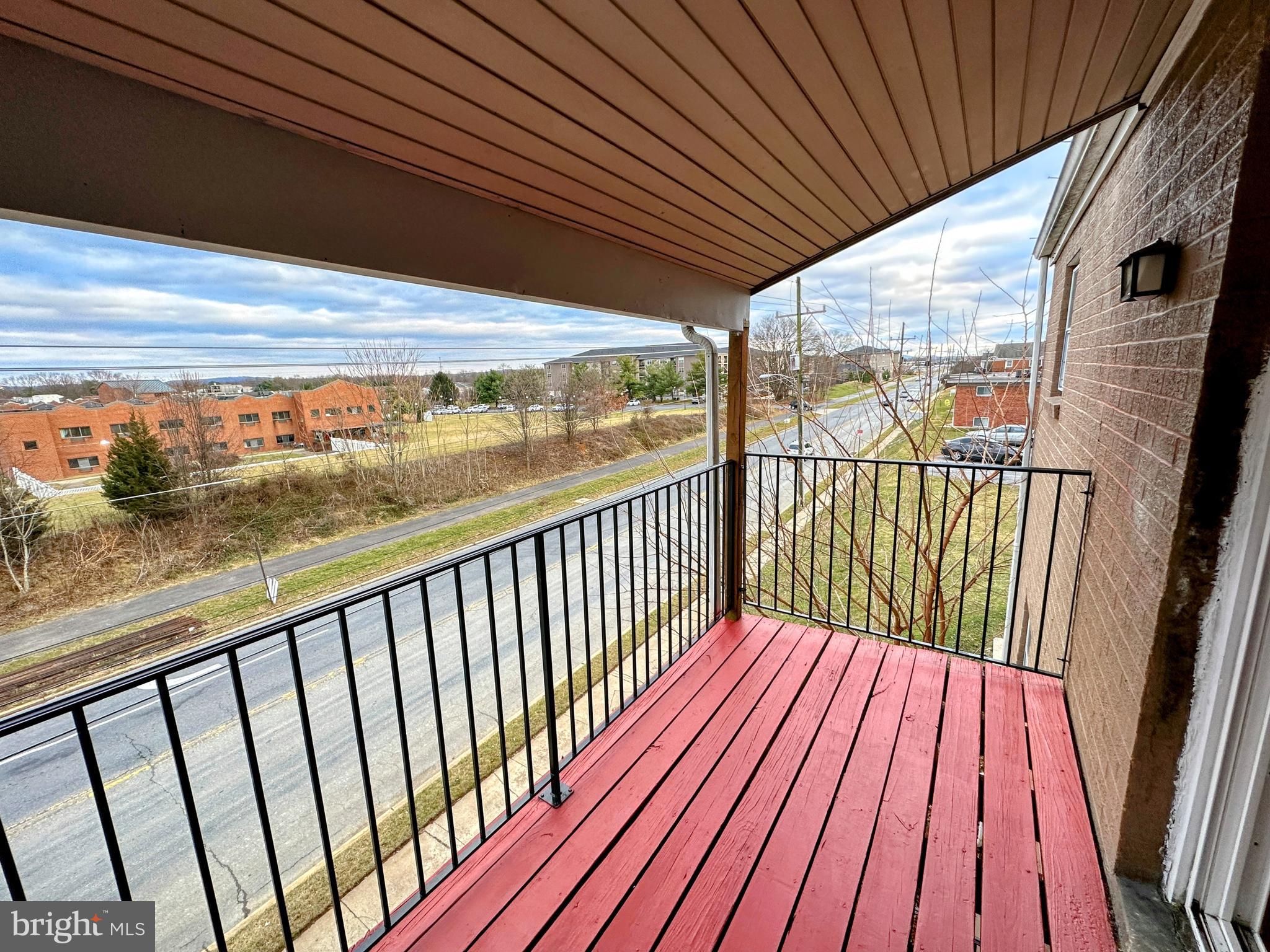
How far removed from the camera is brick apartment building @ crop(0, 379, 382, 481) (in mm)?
3621

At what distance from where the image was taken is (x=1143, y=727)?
125 cm

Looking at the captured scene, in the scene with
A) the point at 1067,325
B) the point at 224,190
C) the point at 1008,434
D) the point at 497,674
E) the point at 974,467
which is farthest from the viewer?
the point at 1008,434

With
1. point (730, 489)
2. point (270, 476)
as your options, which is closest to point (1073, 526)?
point (730, 489)

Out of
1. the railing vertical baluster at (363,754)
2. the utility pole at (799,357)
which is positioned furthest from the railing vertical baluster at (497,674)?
the utility pole at (799,357)

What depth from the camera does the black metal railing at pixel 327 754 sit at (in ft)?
4.09

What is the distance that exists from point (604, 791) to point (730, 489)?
1.74 meters

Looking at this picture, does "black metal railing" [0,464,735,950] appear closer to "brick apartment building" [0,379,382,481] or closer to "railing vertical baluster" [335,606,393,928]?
"railing vertical baluster" [335,606,393,928]

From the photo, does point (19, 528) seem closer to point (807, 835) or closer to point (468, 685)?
point (468, 685)

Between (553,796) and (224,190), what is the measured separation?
1951 mm

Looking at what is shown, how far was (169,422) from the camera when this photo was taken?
4.88m

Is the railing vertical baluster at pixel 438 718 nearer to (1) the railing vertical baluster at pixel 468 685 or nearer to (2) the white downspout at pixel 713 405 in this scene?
(1) the railing vertical baluster at pixel 468 685

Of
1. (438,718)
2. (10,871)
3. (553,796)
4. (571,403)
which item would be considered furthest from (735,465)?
(571,403)

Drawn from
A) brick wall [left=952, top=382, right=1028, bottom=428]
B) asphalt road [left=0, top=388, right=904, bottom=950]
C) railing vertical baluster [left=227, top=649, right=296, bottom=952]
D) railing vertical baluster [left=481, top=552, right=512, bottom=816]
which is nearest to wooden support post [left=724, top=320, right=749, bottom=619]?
asphalt road [left=0, top=388, right=904, bottom=950]

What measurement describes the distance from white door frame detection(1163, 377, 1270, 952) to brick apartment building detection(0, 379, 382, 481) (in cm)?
578
